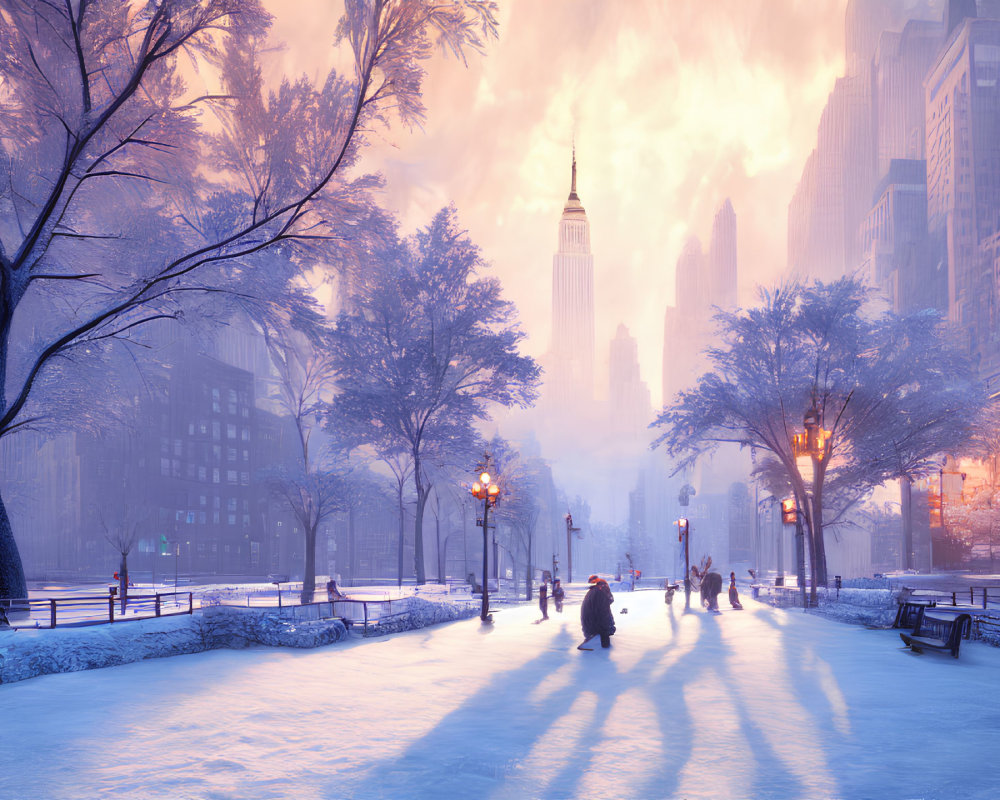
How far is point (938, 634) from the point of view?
14.6m

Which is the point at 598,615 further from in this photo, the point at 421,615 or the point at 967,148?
the point at 967,148

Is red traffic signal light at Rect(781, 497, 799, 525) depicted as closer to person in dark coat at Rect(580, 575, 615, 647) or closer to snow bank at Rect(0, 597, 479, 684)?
person in dark coat at Rect(580, 575, 615, 647)

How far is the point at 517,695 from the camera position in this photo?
1036 cm

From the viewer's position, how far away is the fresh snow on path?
6.41 m

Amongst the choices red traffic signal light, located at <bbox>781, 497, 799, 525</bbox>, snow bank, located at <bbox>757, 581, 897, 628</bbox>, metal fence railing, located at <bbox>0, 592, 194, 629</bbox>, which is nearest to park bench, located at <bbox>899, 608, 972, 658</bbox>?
snow bank, located at <bbox>757, 581, 897, 628</bbox>

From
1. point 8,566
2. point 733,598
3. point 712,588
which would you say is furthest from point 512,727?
point 733,598

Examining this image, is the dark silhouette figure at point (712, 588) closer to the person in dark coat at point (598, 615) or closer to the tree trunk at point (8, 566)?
Result: the person in dark coat at point (598, 615)

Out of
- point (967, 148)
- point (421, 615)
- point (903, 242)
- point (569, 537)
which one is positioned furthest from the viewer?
point (903, 242)

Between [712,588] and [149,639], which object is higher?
[149,639]

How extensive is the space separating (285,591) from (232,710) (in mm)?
30673

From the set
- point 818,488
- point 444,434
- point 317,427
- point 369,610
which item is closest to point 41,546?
point 317,427

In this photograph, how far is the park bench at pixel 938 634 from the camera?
13508 mm

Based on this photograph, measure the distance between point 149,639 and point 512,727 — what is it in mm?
8796

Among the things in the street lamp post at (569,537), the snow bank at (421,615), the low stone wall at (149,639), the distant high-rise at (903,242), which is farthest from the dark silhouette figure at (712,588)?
the distant high-rise at (903,242)
